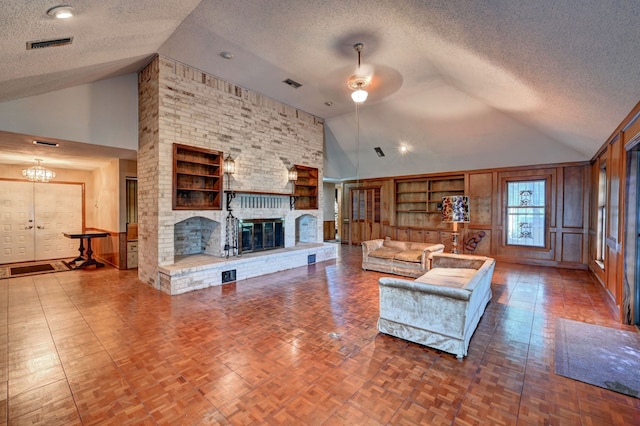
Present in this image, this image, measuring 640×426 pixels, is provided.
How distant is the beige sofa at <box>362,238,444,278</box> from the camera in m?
5.51

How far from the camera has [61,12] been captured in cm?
225

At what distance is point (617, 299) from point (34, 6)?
6.74 meters

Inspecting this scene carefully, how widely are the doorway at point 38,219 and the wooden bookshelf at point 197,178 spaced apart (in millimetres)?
4824

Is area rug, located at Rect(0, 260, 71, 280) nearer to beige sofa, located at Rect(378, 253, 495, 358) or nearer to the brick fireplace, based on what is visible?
the brick fireplace

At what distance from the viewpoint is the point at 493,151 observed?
6.82 meters

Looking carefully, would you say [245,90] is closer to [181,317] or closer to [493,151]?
[181,317]

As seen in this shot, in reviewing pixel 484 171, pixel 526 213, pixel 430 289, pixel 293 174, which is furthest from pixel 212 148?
pixel 526 213

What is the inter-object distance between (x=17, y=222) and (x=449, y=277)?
9733mm

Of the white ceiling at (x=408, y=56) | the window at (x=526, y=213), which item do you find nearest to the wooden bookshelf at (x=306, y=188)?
the white ceiling at (x=408, y=56)

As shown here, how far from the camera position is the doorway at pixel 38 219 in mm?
6887

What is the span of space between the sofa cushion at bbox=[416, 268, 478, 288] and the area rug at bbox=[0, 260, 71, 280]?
295 inches

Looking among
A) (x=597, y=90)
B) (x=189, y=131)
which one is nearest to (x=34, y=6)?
(x=189, y=131)

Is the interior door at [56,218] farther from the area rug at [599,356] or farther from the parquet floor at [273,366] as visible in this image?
Answer: the area rug at [599,356]

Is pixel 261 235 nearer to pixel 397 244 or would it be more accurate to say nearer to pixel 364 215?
pixel 397 244
